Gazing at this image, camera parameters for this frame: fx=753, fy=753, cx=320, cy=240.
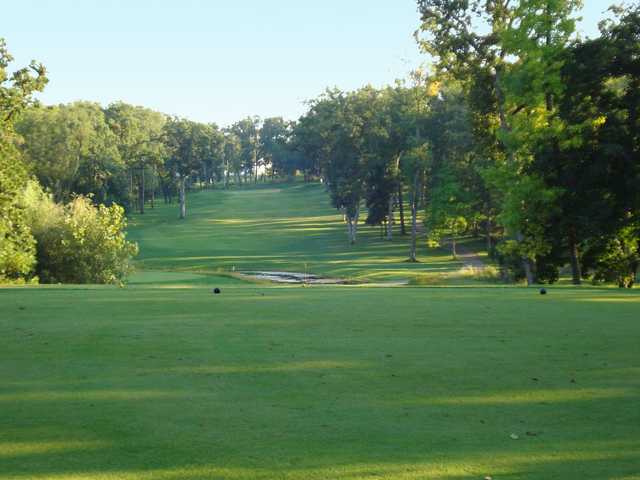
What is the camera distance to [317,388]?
788 centimetres

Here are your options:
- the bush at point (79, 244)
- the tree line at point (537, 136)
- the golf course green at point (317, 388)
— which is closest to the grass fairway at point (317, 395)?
the golf course green at point (317, 388)

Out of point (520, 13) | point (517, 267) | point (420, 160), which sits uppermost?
point (520, 13)

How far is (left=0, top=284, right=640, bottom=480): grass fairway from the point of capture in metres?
5.65

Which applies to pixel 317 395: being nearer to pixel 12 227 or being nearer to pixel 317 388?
pixel 317 388

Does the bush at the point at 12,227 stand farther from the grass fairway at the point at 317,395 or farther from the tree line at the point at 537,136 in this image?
the grass fairway at the point at 317,395

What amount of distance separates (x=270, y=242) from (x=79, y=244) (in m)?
39.8

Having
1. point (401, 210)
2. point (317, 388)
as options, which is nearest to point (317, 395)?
point (317, 388)

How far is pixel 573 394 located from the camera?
7777mm

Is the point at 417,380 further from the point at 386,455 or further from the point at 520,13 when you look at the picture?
the point at 520,13

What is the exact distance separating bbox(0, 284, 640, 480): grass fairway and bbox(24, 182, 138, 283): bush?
32.3 metres

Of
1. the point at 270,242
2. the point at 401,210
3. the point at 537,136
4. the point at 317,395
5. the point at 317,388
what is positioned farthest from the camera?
the point at 401,210

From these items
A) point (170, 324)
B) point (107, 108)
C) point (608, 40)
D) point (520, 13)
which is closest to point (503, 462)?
point (170, 324)

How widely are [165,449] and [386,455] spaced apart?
1724 millimetres

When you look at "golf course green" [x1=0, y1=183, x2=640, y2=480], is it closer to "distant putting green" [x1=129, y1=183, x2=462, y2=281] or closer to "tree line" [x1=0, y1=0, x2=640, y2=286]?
"tree line" [x1=0, y1=0, x2=640, y2=286]
